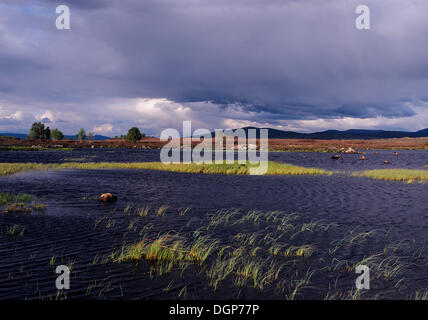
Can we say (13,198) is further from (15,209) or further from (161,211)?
(161,211)

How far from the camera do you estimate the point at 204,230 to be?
21359mm

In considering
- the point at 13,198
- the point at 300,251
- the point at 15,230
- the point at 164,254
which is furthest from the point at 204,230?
the point at 13,198

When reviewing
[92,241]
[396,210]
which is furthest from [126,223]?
[396,210]

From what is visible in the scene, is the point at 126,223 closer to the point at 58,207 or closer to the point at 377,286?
the point at 58,207

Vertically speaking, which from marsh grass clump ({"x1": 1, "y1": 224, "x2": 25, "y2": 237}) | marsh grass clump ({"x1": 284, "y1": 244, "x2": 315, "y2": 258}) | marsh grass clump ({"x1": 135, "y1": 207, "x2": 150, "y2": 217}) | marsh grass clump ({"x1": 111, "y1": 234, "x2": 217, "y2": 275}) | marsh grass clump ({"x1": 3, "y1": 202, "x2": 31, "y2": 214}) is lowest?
marsh grass clump ({"x1": 284, "y1": 244, "x2": 315, "y2": 258})

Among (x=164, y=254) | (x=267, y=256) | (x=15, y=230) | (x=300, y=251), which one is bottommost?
(x=267, y=256)

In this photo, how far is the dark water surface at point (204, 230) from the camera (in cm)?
1269

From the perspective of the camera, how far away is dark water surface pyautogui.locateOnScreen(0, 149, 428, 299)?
12.7 meters

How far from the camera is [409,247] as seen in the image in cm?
1861

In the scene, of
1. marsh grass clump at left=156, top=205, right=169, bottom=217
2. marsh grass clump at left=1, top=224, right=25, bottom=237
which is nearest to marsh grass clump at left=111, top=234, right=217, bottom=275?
marsh grass clump at left=1, top=224, right=25, bottom=237

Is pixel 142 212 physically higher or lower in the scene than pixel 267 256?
higher

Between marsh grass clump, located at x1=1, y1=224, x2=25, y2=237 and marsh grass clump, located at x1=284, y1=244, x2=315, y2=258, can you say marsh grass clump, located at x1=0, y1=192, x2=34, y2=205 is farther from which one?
marsh grass clump, located at x1=284, y1=244, x2=315, y2=258

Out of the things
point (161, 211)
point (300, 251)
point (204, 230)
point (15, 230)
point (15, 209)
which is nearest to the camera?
point (300, 251)
